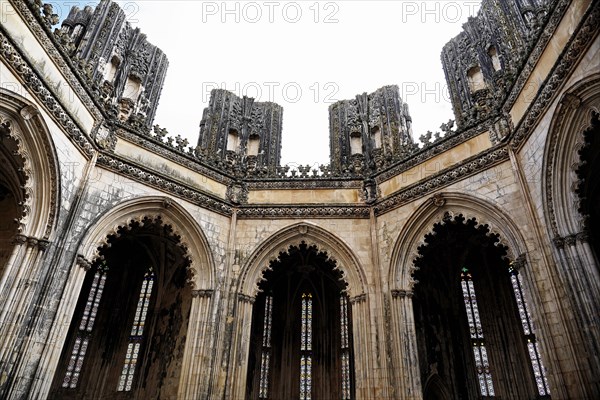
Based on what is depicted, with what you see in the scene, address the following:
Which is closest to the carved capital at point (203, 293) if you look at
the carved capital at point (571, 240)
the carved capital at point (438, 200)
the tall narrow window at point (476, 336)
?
the carved capital at point (438, 200)

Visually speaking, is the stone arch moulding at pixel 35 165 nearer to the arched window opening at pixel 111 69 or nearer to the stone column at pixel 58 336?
the stone column at pixel 58 336

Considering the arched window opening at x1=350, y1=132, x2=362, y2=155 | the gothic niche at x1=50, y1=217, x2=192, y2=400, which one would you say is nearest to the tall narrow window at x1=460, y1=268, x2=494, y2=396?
the arched window opening at x1=350, y1=132, x2=362, y2=155

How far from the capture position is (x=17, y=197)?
12727 mm

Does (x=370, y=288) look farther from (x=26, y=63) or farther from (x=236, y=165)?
(x=26, y=63)

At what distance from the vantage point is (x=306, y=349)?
18.5 m

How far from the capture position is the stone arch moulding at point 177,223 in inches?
485

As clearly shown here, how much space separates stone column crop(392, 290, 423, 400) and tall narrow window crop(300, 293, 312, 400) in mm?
7245

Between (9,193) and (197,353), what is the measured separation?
8.54 m

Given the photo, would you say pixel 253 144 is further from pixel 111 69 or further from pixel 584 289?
pixel 584 289

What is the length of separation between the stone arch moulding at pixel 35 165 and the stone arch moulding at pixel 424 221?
1020cm

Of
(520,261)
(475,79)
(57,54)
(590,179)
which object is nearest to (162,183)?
(57,54)

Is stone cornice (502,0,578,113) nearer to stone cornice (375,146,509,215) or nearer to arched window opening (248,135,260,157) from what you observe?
stone cornice (375,146,509,215)

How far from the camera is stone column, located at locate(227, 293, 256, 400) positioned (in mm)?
12023

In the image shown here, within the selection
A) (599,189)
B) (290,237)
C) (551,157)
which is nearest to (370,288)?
(290,237)
